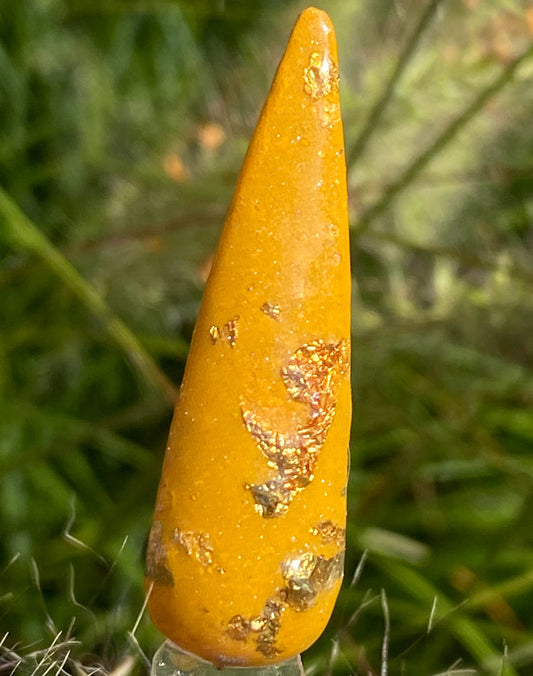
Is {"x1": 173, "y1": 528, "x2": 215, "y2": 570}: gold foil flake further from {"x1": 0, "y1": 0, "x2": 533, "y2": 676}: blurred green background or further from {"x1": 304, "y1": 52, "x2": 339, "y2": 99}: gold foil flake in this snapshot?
{"x1": 0, "y1": 0, "x2": 533, "y2": 676}: blurred green background

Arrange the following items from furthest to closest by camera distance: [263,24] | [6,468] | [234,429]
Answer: [263,24] < [6,468] < [234,429]

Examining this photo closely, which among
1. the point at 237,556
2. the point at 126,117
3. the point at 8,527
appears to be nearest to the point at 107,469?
the point at 8,527

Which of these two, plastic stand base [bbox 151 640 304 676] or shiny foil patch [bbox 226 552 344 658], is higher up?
shiny foil patch [bbox 226 552 344 658]

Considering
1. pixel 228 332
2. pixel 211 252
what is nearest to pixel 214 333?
pixel 228 332

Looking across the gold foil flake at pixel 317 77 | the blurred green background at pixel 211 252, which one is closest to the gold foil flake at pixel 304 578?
the gold foil flake at pixel 317 77

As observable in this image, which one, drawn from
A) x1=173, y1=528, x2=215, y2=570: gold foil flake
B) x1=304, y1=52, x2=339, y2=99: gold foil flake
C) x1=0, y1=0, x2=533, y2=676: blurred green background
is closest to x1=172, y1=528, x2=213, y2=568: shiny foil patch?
x1=173, y1=528, x2=215, y2=570: gold foil flake

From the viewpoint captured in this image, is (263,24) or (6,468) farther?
(263,24)

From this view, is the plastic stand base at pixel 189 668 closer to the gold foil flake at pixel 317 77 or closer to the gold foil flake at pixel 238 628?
the gold foil flake at pixel 238 628

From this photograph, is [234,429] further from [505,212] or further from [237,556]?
[505,212]
